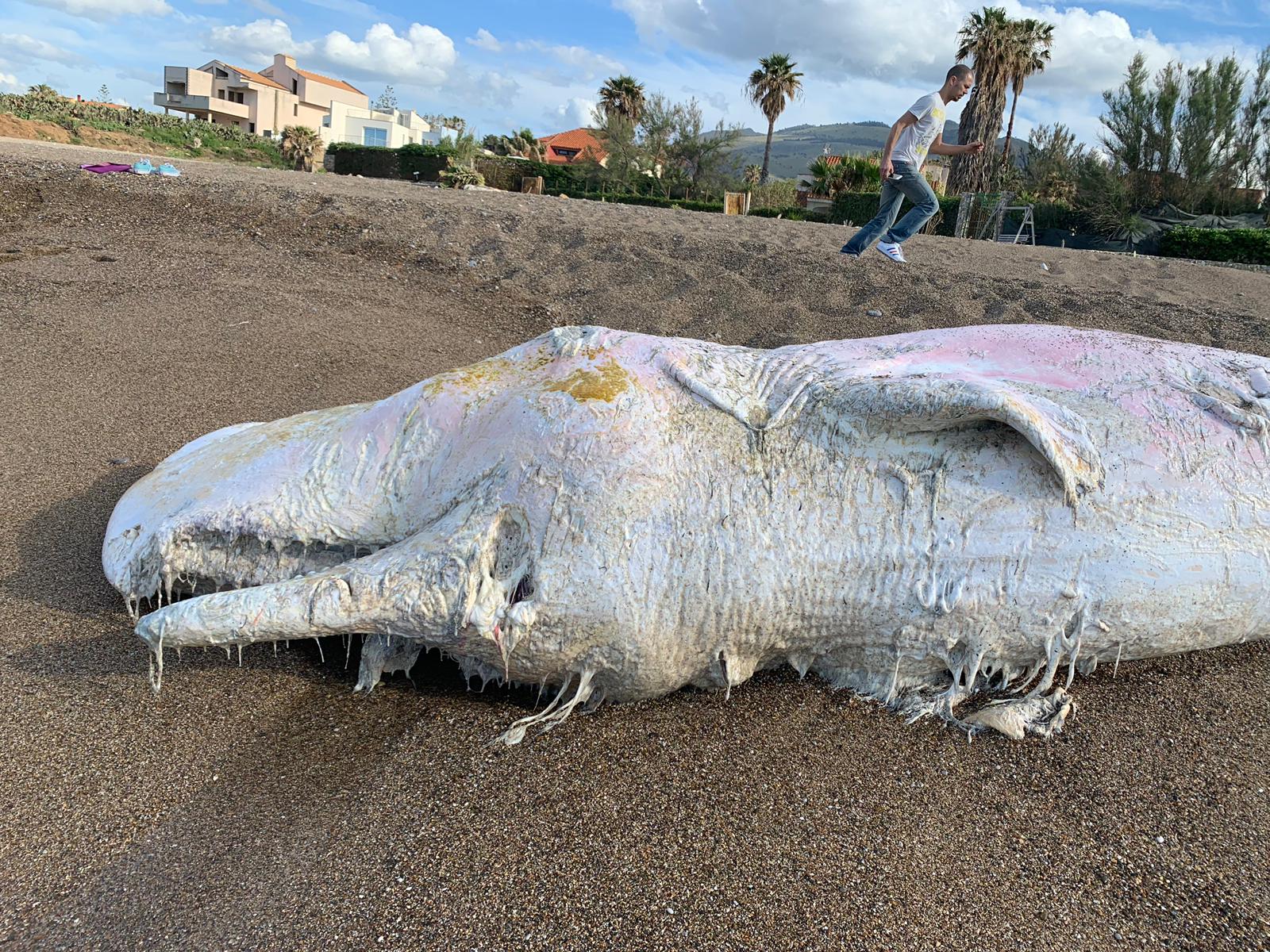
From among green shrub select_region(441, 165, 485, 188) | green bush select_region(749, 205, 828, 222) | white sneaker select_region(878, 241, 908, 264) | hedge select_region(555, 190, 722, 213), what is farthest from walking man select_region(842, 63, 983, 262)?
green bush select_region(749, 205, 828, 222)

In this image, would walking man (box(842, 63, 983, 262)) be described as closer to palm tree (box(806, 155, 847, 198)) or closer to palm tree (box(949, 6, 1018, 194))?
palm tree (box(949, 6, 1018, 194))

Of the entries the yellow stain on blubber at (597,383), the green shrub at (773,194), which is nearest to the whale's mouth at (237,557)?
the yellow stain on blubber at (597,383)

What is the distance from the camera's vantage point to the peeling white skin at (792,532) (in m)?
2.02

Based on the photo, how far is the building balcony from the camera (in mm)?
53969

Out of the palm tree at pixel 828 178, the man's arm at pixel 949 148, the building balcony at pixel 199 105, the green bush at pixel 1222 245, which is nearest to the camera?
the man's arm at pixel 949 148

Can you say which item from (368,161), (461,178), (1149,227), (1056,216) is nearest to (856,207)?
(1056,216)

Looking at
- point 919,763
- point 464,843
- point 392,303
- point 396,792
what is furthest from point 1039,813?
point 392,303

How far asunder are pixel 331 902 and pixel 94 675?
44.3 inches

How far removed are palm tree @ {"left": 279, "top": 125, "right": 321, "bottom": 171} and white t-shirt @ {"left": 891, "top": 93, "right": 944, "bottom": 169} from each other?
27378 millimetres

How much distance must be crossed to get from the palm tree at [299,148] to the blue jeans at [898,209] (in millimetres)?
26952

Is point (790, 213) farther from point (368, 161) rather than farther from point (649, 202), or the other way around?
point (368, 161)

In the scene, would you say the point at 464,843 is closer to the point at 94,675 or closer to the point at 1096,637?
the point at 94,675

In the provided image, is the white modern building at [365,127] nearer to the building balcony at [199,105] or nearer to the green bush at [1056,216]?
the building balcony at [199,105]

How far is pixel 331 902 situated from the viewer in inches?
64.8
